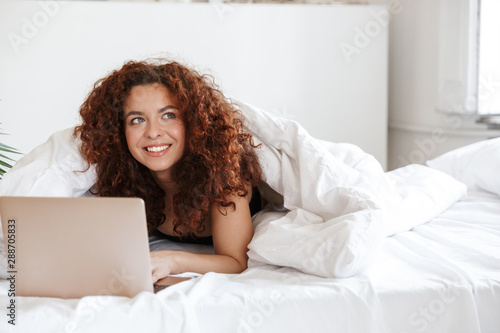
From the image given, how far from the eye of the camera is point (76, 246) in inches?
44.7

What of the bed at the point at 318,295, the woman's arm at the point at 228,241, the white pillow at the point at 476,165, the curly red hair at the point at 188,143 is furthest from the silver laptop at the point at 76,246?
the white pillow at the point at 476,165

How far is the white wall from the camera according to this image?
2775mm

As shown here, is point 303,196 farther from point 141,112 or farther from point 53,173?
point 53,173

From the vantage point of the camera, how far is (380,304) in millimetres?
1216

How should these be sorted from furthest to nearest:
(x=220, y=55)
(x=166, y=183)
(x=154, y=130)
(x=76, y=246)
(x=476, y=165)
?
1. (x=220, y=55)
2. (x=476, y=165)
3. (x=166, y=183)
4. (x=154, y=130)
5. (x=76, y=246)

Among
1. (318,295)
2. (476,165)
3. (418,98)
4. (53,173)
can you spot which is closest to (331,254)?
(318,295)

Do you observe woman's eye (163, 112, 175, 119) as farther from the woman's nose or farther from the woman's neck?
the woman's neck

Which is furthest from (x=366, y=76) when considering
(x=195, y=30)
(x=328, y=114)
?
(x=195, y=30)

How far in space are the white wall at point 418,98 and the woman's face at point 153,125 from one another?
5.58ft

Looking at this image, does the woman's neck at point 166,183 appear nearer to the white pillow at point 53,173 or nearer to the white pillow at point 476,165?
the white pillow at point 53,173

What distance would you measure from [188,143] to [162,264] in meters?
0.33

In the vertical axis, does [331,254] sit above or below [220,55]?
Result: below

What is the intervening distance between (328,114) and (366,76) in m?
0.28

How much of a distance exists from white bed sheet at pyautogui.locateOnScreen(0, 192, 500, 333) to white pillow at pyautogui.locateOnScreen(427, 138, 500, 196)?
644 mm
